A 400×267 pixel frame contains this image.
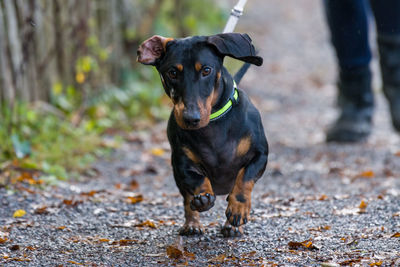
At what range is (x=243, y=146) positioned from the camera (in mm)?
3355

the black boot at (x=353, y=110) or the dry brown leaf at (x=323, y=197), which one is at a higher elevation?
the black boot at (x=353, y=110)

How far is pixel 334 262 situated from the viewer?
2924 millimetres

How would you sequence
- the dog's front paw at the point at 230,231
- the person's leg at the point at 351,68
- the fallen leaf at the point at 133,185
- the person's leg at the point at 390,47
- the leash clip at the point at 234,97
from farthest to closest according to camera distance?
the person's leg at the point at 351,68
the person's leg at the point at 390,47
the fallen leaf at the point at 133,185
the dog's front paw at the point at 230,231
the leash clip at the point at 234,97

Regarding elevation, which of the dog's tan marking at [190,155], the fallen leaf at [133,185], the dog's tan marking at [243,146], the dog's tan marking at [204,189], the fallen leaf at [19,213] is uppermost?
the dog's tan marking at [243,146]

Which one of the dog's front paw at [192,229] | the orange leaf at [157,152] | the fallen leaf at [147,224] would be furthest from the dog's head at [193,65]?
the orange leaf at [157,152]

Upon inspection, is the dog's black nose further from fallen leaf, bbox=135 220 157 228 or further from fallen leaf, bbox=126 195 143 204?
fallen leaf, bbox=126 195 143 204

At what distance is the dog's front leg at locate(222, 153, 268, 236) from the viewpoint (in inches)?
127

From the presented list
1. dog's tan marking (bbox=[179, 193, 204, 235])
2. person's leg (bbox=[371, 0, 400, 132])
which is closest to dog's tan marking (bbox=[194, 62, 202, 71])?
dog's tan marking (bbox=[179, 193, 204, 235])

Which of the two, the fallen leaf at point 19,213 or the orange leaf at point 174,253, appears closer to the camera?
the orange leaf at point 174,253

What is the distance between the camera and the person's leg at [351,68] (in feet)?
18.8

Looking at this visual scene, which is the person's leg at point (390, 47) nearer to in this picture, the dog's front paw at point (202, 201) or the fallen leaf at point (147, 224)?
the fallen leaf at point (147, 224)

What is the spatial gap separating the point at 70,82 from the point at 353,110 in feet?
9.90

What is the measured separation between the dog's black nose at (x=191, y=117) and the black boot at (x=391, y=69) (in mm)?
3097

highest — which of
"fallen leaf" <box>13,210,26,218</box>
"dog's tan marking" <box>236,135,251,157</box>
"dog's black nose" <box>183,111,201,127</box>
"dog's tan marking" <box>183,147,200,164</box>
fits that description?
"dog's black nose" <box>183,111,201,127</box>
